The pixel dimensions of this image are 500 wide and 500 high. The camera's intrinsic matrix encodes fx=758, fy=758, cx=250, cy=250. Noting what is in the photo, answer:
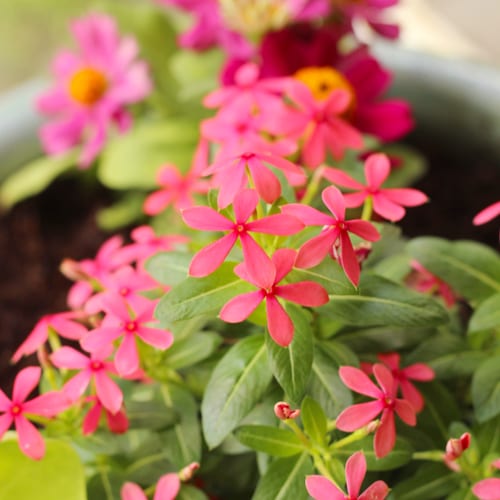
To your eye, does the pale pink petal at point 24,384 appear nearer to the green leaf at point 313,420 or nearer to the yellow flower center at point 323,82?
the green leaf at point 313,420

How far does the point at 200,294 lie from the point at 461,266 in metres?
0.16

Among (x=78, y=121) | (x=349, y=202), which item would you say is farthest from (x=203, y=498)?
(x=78, y=121)

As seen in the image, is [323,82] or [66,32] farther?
[66,32]

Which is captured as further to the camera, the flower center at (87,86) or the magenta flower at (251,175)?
the flower center at (87,86)

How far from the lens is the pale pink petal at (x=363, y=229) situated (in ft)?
1.08

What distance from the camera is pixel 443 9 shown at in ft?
4.25

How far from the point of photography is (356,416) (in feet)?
1.08

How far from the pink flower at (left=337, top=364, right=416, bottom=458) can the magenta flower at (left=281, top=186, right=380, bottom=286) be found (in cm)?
5

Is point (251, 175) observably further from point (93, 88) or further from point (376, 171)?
point (93, 88)

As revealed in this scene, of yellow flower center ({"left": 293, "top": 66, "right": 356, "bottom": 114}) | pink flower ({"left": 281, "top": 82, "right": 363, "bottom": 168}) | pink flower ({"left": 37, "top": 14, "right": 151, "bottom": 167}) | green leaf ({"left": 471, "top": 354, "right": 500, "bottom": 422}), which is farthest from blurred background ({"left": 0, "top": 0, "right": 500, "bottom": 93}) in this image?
green leaf ({"left": 471, "top": 354, "right": 500, "bottom": 422})

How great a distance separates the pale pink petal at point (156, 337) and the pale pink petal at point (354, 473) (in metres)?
0.10

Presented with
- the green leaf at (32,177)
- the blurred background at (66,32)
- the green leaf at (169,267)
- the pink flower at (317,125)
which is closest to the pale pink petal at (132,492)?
the green leaf at (169,267)

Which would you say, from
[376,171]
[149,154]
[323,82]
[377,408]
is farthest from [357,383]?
[149,154]

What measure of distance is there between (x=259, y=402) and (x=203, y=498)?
2.5 inches
